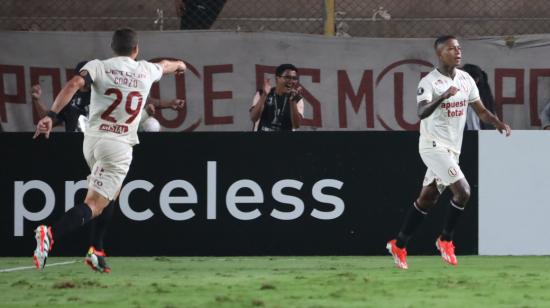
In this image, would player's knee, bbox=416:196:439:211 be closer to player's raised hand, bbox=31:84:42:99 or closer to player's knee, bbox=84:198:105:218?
player's knee, bbox=84:198:105:218

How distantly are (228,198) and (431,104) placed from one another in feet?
10.0

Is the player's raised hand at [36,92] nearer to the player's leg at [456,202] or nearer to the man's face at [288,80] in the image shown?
the man's face at [288,80]

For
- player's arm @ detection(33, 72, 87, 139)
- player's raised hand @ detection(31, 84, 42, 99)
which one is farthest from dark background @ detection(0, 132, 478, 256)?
player's arm @ detection(33, 72, 87, 139)

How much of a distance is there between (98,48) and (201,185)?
240cm

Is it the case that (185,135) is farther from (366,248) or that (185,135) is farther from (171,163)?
(366,248)

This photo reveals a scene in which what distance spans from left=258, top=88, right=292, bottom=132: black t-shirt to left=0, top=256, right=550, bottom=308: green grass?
1.82m

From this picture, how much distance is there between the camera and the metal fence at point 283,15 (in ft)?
50.5

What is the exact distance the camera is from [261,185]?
13055mm

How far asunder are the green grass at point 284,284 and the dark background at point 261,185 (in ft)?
2.63

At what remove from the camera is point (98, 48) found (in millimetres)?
14375

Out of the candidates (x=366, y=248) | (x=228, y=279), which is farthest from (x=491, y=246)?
(x=228, y=279)

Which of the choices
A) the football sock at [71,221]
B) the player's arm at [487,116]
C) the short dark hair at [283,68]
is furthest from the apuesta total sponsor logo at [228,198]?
the football sock at [71,221]

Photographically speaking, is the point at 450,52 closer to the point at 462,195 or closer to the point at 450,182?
the point at 450,182

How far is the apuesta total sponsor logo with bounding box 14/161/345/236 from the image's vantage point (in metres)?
13.0
